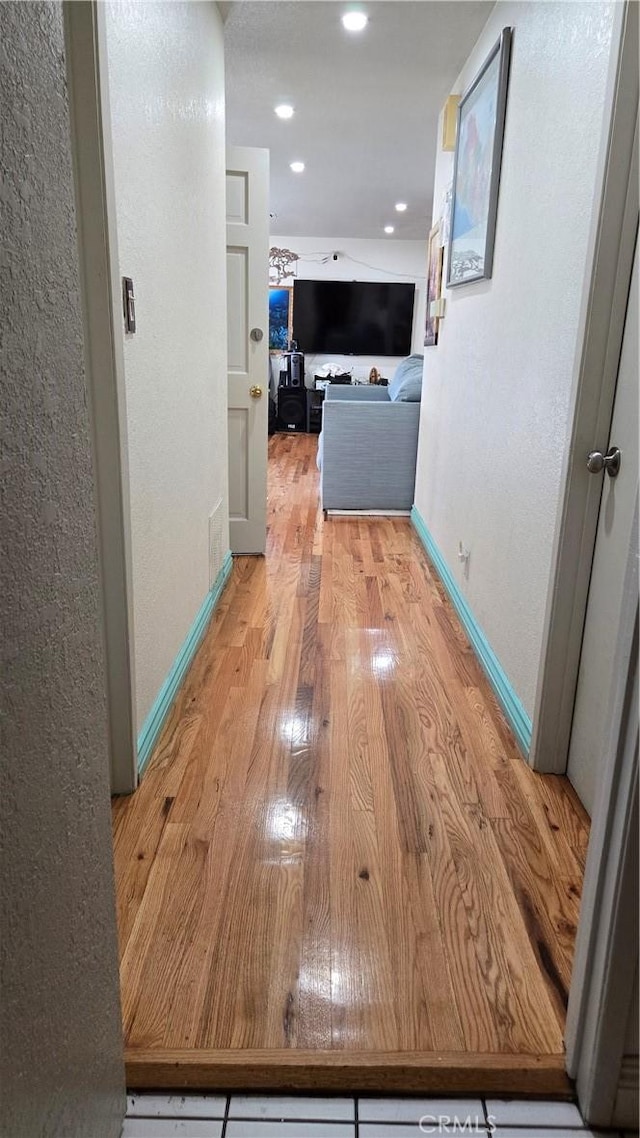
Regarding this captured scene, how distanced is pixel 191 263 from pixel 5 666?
2.10 m

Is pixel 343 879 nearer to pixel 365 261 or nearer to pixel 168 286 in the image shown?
pixel 168 286

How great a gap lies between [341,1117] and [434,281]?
3.95 metres

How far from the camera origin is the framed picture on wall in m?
3.93

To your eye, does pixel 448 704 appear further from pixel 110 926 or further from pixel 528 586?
pixel 110 926

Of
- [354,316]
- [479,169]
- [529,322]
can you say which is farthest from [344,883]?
[354,316]

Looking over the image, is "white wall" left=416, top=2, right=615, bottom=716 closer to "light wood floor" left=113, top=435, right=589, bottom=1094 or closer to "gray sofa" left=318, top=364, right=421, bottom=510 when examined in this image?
"light wood floor" left=113, top=435, right=589, bottom=1094

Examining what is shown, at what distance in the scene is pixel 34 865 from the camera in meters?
0.75

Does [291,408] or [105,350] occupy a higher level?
[105,350]

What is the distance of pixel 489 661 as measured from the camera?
2527 mm

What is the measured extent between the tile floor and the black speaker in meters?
8.88

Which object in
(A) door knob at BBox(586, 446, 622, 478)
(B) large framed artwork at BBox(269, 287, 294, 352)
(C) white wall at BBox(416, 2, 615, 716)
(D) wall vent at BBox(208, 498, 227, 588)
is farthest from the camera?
(B) large framed artwork at BBox(269, 287, 294, 352)

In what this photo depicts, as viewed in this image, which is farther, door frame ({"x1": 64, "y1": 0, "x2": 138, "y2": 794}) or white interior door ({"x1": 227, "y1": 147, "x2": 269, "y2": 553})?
white interior door ({"x1": 227, "y1": 147, "x2": 269, "y2": 553})

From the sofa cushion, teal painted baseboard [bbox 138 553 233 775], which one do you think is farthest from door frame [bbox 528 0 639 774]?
the sofa cushion

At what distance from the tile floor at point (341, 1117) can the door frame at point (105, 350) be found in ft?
2.73
